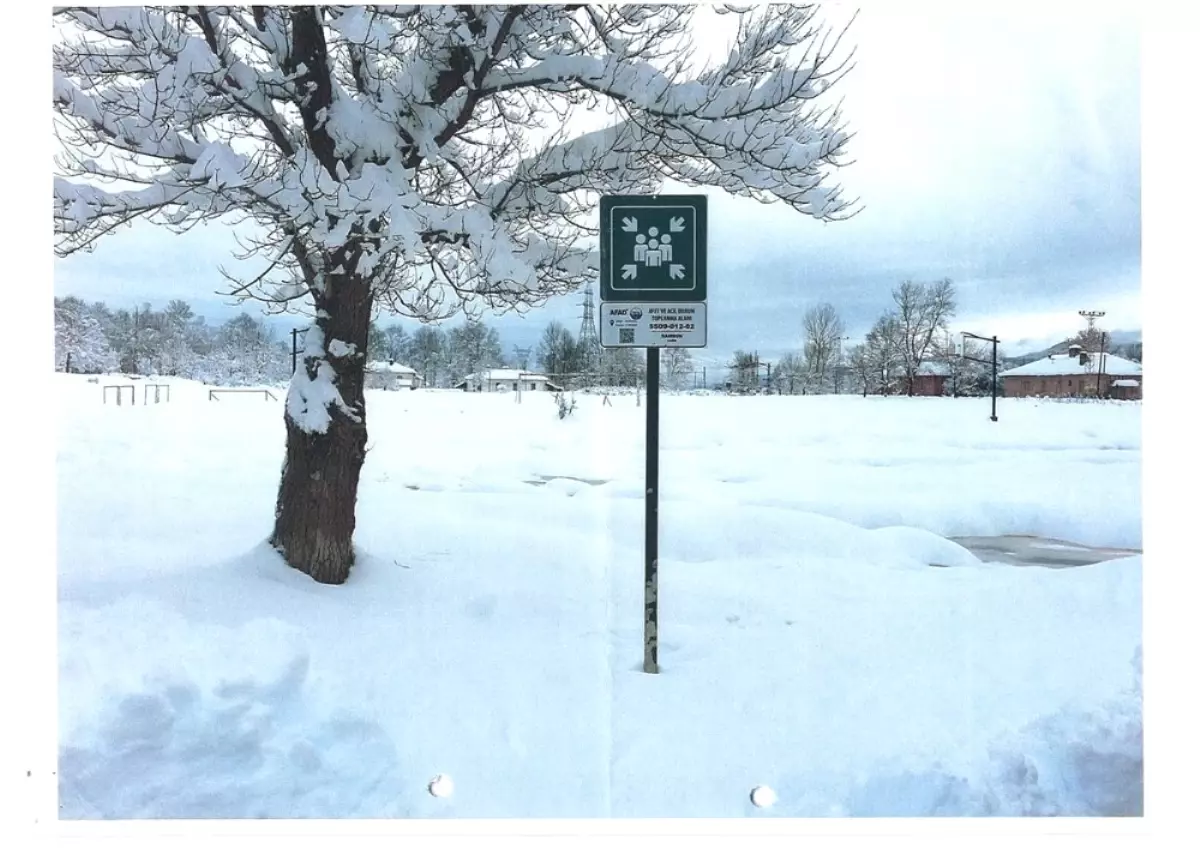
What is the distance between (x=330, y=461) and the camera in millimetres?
4098

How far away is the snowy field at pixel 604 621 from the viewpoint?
10.6 ft

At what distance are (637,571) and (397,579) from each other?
4.31 ft

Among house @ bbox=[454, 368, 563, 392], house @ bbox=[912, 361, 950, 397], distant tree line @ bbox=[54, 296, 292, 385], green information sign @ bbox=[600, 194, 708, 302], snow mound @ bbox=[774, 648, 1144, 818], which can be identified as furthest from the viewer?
house @ bbox=[912, 361, 950, 397]

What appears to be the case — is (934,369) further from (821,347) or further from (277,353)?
(277,353)

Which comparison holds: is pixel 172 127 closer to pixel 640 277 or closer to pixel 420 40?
pixel 420 40

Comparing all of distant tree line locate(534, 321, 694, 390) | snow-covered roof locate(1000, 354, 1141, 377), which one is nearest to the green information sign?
distant tree line locate(534, 321, 694, 390)

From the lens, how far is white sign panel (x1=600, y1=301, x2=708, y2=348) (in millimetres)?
3328

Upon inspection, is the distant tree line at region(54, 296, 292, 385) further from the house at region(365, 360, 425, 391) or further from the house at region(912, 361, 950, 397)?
the house at region(912, 361, 950, 397)

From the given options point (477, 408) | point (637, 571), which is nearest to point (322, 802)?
point (637, 571)

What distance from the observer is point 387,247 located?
361 centimetres

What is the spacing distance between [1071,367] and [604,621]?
2991 mm

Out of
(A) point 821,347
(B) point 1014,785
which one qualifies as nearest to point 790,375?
(A) point 821,347

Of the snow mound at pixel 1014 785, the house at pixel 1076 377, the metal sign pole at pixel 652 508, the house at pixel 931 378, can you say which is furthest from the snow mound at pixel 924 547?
the metal sign pole at pixel 652 508

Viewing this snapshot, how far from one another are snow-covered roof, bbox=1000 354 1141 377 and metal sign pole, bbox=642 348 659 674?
244cm
